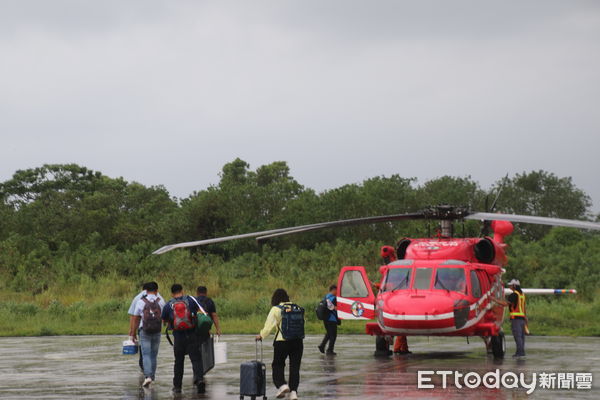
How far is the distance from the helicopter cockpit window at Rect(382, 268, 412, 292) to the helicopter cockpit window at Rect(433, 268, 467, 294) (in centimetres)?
60

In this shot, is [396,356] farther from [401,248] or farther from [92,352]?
[92,352]

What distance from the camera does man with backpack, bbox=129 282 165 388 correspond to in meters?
15.2

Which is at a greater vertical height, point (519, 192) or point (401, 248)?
point (519, 192)

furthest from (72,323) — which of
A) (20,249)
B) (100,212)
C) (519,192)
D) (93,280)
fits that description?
(519,192)

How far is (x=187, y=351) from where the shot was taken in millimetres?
14867

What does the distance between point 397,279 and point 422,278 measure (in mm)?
555

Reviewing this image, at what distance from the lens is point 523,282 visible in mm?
40719

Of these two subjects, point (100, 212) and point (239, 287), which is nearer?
point (239, 287)

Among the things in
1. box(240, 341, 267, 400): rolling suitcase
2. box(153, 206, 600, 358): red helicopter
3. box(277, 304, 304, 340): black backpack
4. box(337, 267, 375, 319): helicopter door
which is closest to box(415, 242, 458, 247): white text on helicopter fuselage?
box(153, 206, 600, 358): red helicopter

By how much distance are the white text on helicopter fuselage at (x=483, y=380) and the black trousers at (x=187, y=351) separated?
11.8ft

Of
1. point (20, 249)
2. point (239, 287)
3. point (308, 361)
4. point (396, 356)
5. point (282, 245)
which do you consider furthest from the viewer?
point (282, 245)

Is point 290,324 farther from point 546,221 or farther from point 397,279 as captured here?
point 397,279

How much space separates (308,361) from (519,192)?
200ft

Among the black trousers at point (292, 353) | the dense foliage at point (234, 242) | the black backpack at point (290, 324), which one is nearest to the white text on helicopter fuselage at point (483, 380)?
the black trousers at point (292, 353)
